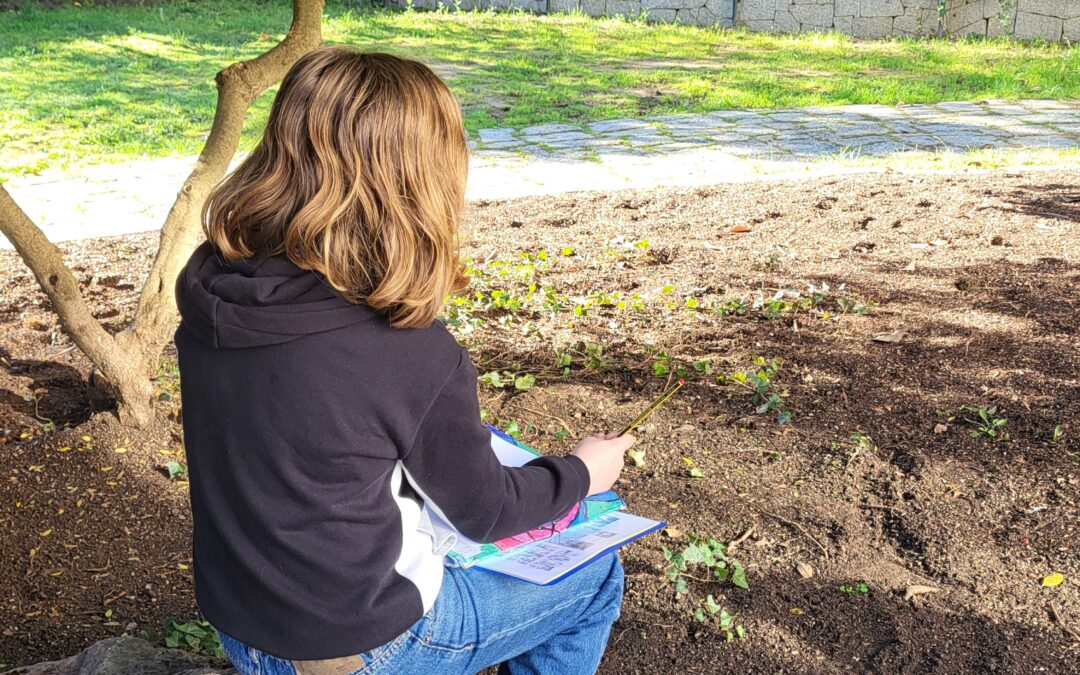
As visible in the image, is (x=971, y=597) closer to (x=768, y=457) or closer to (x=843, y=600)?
(x=843, y=600)

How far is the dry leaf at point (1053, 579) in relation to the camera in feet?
8.78

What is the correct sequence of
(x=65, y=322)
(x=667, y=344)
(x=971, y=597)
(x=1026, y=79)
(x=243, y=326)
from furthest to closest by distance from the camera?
(x=1026, y=79) → (x=667, y=344) → (x=65, y=322) → (x=971, y=597) → (x=243, y=326)

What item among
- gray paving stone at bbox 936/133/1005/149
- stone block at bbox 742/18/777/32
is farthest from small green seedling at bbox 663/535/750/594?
stone block at bbox 742/18/777/32

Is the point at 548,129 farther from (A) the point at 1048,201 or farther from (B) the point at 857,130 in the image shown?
(A) the point at 1048,201

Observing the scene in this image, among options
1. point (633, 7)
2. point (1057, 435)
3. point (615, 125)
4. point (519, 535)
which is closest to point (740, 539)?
point (1057, 435)

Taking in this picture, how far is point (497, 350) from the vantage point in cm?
423

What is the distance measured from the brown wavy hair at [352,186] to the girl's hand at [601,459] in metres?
0.46

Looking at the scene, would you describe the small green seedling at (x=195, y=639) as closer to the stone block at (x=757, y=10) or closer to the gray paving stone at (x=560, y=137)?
the gray paving stone at (x=560, y=137)

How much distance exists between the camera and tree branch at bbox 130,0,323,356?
3416mm

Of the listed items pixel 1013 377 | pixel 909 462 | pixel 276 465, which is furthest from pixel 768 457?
pixel 276 465

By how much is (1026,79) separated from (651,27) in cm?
526

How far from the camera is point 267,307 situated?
1436 mm

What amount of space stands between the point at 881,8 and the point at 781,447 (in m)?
11.8

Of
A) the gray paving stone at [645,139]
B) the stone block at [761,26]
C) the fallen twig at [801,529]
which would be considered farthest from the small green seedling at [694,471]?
the stone block at [761,26]
